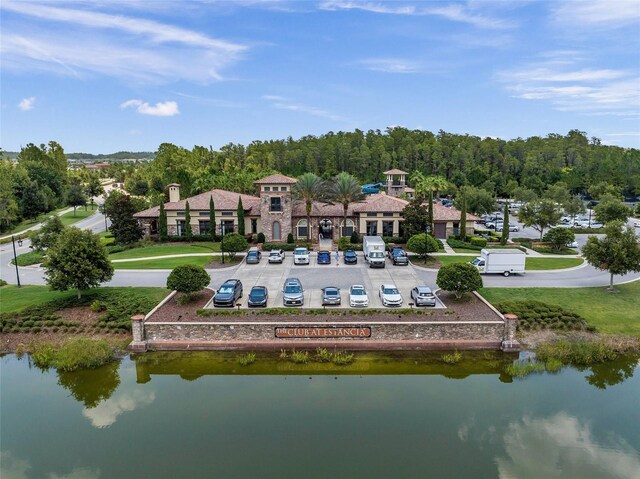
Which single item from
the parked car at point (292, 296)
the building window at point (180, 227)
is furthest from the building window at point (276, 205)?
the parked car at point (292, 296)

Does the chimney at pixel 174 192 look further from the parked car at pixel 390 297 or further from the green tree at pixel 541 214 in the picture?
the green tree at pixel 541 214

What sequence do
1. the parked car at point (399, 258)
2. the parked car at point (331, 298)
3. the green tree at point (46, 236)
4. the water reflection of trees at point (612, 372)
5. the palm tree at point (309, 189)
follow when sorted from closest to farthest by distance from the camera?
the water reflection of trees at point (612, 372)
the parked car at point (331, 298)
the parked car at point (399, 258)
the green tree at point (46, 236)
the palm tree at point (309, 189)

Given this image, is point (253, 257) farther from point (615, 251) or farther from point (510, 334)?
point (615, 251)

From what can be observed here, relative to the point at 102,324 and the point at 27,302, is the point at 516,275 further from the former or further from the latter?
the point at 27,302

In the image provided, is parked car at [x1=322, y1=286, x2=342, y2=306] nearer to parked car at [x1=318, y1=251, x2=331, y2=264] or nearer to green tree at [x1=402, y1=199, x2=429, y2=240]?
parked car at [x1=318, y1=251, x2=331, y2=264]

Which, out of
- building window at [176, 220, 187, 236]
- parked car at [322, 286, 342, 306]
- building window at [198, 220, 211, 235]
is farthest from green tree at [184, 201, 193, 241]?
parked car at [322, 286, 342, 306]

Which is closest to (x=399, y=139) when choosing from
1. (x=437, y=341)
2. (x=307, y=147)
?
(x=307, y=147)
